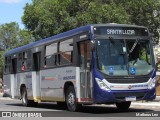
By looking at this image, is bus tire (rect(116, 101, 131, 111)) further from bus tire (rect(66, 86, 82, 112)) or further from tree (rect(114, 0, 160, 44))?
tree (rect(114, 0, 160, 44))

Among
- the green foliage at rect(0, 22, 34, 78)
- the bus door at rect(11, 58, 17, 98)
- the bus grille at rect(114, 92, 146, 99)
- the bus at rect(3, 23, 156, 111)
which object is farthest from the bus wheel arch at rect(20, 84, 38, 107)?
the green foliage at rect(0, 22, 34, 78)

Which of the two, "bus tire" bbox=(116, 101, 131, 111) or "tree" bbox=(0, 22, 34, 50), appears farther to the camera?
"tree" bbox=(0, 22, 34, 50)

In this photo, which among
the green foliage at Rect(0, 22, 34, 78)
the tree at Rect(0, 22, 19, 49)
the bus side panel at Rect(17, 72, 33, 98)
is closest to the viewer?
the bus side panel at Rect(17, 72, 33, 98)

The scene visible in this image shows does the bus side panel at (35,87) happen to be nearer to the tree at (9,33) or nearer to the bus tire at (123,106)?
the bus tire at (123,106)

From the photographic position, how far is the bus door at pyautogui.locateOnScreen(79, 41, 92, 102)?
16062 mm

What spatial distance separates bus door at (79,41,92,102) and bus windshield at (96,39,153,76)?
582mm

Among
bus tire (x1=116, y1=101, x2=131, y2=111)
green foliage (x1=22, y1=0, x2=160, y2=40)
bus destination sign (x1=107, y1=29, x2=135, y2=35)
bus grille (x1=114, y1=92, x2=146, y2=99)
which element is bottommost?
bus tire (x1=116, y1=101, x2=131, y2=111)

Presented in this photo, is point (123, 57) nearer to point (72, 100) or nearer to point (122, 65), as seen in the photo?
point (122, 65)

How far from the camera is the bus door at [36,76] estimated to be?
848 inches

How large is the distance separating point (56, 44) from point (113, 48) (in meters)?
3.97

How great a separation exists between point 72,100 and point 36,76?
491cm

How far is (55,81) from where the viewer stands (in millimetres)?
19141

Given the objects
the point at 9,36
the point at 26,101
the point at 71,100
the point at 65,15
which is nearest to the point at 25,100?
the point at 26,101

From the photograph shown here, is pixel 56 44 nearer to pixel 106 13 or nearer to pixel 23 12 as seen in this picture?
pixel 106 13
